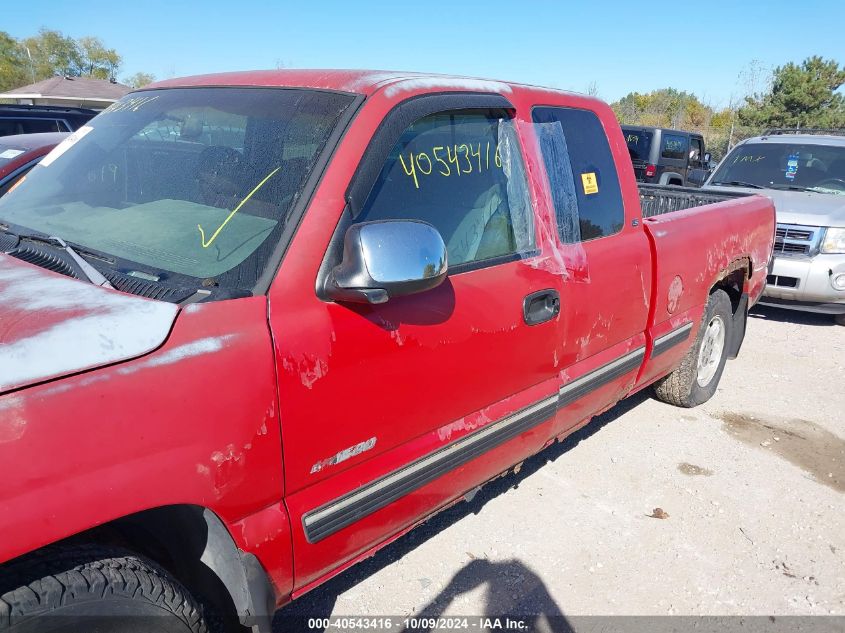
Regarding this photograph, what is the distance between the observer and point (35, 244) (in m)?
2.12

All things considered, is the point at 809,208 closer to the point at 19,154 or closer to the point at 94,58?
the point at 19,154

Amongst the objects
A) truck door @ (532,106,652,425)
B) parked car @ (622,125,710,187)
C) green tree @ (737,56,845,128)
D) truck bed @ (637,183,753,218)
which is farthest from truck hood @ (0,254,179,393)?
green tree @ (737,56,845,128)

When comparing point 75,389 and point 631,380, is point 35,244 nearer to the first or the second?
point 75,389

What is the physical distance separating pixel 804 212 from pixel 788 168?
1.34m

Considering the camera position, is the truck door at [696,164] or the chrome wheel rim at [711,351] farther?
the truck door at [696,164]

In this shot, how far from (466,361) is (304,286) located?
73 centimetres

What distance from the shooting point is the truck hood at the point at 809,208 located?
21.6 ft

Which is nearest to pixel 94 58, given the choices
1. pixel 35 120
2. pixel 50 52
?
pixel 50 52

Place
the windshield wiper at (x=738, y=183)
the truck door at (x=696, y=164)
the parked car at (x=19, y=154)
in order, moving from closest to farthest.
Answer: the parked car at (x=19, y=154), the windshield wiper at (x=738, y=183), the truck door at (x=696, y=164)

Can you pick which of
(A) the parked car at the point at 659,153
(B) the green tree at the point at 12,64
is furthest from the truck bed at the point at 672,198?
(B) the green tree at the point at 12,64

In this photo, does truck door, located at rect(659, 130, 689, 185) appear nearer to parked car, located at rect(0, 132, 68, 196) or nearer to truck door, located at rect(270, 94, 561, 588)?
parked car, located at rect(0, 132, 68, 196)

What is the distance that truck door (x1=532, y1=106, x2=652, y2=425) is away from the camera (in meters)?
2.83

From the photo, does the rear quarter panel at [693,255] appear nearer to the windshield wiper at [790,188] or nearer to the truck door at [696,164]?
the windshield wiper at [790,188]

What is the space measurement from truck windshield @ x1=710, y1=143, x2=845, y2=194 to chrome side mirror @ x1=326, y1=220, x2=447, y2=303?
726 centimetres
